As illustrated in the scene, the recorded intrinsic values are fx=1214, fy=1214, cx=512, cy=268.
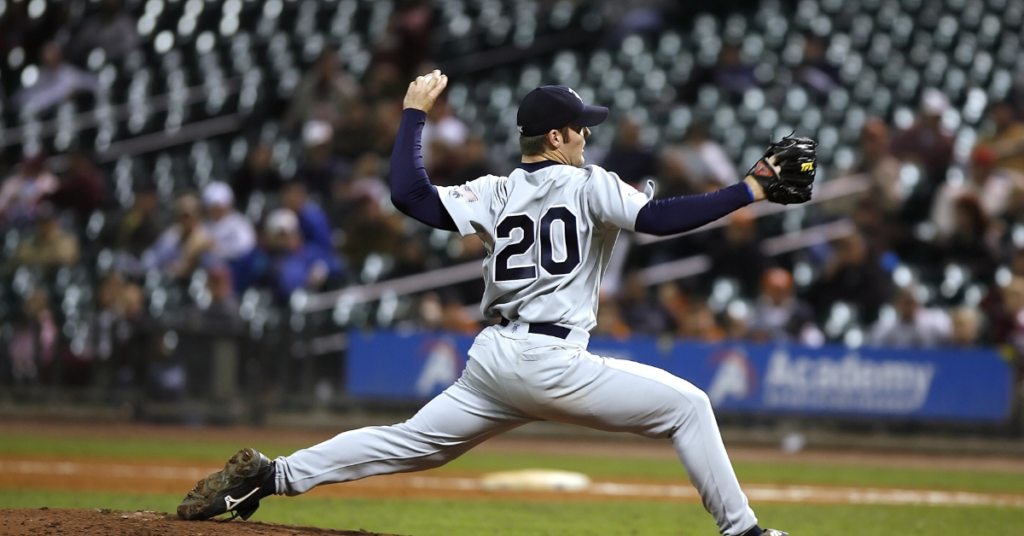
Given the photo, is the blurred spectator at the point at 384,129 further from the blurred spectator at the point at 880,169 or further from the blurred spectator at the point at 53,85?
the blurred spectator at the point at 880,169

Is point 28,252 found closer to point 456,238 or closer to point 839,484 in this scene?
point 456,238

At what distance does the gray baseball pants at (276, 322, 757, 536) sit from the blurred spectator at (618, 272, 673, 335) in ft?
22.7

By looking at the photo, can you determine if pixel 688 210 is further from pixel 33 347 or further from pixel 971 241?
pixel 33 347

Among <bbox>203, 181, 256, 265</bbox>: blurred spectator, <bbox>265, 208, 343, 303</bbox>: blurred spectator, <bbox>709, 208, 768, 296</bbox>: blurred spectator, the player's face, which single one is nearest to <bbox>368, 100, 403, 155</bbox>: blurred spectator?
<bbox>265, 208, 343, 303</bbox>: blurred spectator

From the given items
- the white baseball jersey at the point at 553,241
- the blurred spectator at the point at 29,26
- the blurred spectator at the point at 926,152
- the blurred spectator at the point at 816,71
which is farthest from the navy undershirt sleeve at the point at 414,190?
the blurred spectator at the point at 29,26

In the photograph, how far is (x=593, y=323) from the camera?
411 centimetres

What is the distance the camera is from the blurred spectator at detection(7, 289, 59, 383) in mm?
11172

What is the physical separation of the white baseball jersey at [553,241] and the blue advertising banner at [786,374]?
20.9 ft

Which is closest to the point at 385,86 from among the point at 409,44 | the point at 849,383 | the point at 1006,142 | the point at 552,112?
the point at 409,44

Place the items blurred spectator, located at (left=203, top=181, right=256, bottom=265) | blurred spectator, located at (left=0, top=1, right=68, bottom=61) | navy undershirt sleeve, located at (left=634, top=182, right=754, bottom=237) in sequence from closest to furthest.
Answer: navy undershirt sleeve, located at (left=634, top=182, right=754, bottom=237) < blurred spectator, located at (left=203, top=181, right=256, bottom=265) < blurred spectator, located at (left=0, top=1, right=68, bottom=61)

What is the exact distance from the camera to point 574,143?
13.7 ft

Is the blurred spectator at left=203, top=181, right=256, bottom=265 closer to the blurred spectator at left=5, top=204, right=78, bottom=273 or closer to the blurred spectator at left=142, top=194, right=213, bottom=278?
the blurred spectator at left=142, top=194, right=213, bottom=278

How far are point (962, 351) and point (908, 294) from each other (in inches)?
26.7

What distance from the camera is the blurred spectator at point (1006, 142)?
11555 millimetres
